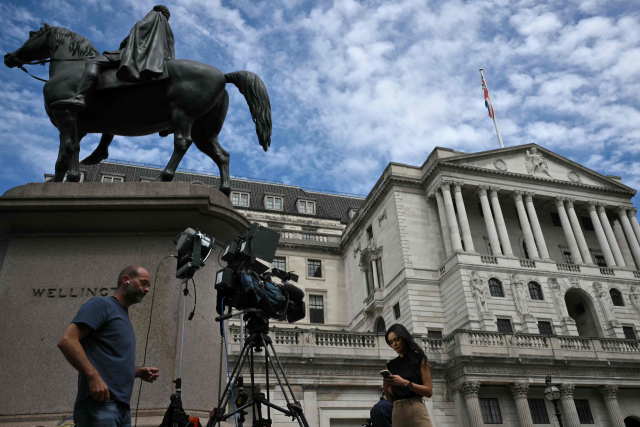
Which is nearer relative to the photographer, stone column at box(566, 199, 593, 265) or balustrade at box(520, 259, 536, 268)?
balustrade at box(520, 259, 536, 268)

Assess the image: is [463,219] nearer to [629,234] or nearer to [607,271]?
[607,271]

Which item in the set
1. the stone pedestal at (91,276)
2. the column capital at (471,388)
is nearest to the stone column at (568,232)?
the column capital at (471,388)

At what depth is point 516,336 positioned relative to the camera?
32938mm

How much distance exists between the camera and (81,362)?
3359mm

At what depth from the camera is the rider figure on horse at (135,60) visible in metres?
6.86

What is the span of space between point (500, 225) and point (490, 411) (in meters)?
16.0

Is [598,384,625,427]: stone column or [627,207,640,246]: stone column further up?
[627,207,640,246]: stone column

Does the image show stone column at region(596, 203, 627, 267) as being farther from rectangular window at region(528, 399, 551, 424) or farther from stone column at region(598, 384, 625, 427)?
rectangular window at region(528, 399, 551, 424)

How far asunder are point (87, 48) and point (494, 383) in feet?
100

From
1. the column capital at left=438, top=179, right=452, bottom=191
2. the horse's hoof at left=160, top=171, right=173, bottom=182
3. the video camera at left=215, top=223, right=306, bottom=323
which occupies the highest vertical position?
the column capital at left=438, top=179, right=452, bottom=191

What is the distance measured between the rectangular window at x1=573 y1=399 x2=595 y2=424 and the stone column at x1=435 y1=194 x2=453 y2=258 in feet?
43.7

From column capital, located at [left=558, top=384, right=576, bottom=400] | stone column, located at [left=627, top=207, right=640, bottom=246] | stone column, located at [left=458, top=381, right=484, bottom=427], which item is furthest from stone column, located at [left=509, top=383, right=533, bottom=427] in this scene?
stone column, located at [left=627, top=207, right=640, bottom=246]

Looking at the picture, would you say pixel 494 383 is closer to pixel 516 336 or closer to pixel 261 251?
pixel 516 336

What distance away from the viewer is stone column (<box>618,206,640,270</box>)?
45.8 meters
